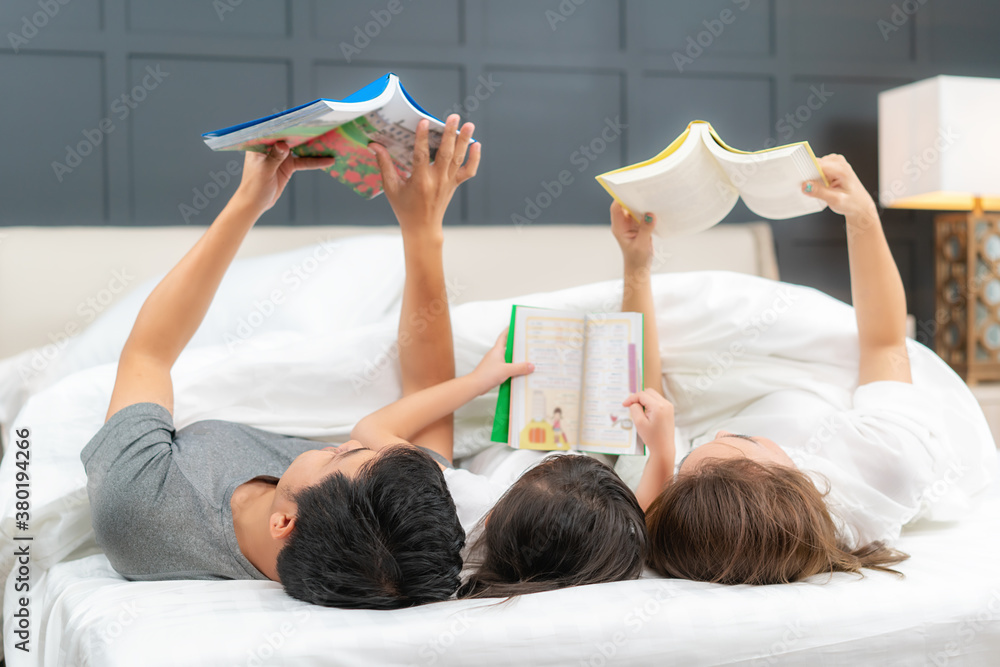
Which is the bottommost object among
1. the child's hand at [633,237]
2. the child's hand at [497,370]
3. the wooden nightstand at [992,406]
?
the wooden nightstand at [992,406]

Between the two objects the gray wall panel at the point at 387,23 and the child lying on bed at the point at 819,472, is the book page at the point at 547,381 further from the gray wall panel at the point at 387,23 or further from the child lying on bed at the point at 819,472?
the gray wall panel at the point at 387,23

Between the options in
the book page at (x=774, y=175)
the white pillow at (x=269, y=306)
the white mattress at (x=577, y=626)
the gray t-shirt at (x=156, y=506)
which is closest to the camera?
the white mattress at (x=577, y=626)

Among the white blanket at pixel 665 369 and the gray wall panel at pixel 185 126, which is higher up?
the gray wall panel at pixel 185 126

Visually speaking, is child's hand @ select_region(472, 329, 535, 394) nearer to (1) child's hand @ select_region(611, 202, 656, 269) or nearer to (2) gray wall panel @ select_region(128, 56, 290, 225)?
(1) child's hand @ select_region(611, 202, 656, 269)

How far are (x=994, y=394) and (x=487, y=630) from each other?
217cm

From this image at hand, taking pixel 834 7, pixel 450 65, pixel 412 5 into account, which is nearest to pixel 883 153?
pixel 834 7

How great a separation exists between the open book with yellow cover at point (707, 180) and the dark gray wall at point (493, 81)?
1018 mm

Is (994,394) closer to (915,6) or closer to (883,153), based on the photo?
(883,153)

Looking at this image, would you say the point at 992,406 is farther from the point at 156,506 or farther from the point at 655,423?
the point at 156,506

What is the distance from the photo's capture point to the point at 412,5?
2.39m

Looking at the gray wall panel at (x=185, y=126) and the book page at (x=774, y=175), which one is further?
the gray wall panel at (x=185, y=126)

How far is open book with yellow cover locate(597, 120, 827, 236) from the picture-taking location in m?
1.14

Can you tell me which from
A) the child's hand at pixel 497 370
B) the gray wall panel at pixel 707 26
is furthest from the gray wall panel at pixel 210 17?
the child's hand at pixel 497 370

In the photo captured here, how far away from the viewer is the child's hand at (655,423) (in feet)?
3.71
